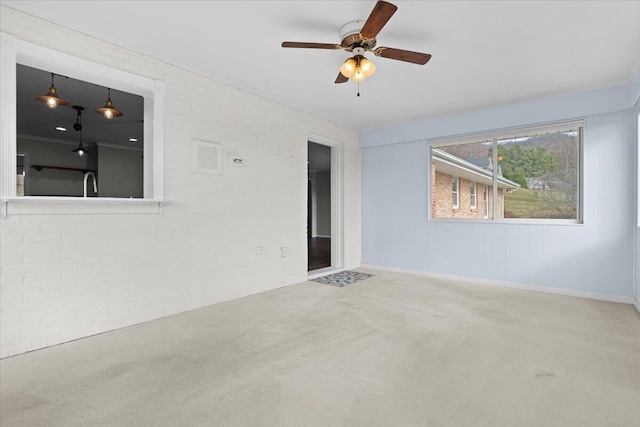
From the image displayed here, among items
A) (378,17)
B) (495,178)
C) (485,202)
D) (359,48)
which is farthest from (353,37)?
(485,202)

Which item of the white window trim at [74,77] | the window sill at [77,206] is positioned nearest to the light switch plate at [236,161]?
the white window trim at [74,77]

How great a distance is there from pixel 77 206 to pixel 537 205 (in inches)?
221

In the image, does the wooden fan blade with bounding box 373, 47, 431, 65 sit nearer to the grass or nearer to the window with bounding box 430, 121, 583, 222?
the window with bounding box 430, 121, 583, 222

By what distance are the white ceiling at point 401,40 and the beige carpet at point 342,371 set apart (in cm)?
275

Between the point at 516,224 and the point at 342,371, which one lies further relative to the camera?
the point at 516,224

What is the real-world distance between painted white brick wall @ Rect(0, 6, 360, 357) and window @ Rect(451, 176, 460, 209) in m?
2.50

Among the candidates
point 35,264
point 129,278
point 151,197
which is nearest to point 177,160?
point 151,197

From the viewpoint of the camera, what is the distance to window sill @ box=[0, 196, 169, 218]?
2.58m

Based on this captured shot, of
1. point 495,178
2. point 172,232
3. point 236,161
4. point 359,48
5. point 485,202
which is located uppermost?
point 359,48

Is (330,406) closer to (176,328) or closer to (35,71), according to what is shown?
(176,328)

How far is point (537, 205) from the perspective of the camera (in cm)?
474

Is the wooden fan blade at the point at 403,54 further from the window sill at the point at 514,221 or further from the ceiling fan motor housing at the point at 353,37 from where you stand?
the window sill at the point at 514,221

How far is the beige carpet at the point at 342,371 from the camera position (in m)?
1.84

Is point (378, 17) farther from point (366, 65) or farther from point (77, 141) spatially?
point (77, 141)
